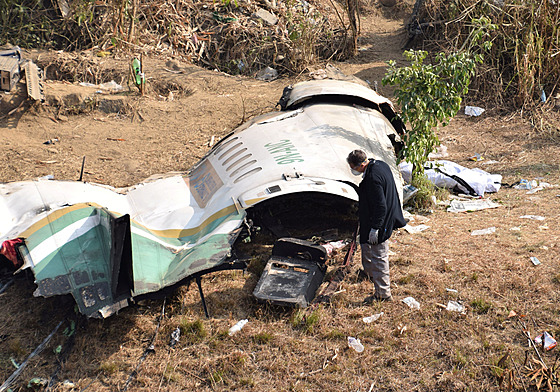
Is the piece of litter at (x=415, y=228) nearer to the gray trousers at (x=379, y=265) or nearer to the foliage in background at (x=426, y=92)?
the foliage in background at (x=426, y=92)

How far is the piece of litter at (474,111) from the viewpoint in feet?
34.9

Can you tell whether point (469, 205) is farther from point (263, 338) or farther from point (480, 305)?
point (263, 338)

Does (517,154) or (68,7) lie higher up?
(68,7)

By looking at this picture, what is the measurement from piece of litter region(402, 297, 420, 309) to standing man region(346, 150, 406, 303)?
0.21m

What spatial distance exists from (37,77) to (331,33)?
7535mm

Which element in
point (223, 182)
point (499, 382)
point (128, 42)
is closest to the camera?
point (499, 382)

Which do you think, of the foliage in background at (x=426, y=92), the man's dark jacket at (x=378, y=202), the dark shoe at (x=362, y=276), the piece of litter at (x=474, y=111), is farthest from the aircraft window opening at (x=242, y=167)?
the piece of litter at (x=474, y=111)

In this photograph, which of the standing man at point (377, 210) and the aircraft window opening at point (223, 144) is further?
the aircraft window opening at point (223, 144)

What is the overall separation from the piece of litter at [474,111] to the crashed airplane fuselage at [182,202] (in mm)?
3824

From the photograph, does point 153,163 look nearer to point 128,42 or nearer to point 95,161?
point 95,161

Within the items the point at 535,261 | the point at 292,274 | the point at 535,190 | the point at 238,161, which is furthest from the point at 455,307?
the point at 535,190

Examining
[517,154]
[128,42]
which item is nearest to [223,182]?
[517,154]

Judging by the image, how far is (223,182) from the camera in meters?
6.07

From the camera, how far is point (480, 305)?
489 centimetres
